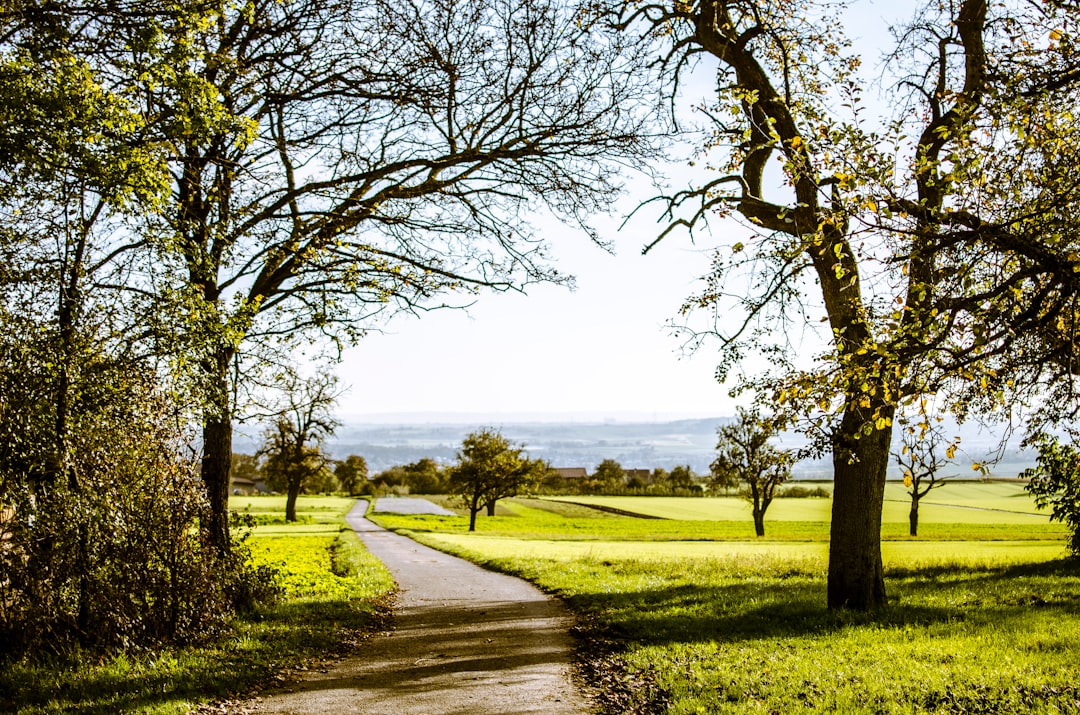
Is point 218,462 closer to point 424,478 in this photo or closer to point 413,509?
point 413,509

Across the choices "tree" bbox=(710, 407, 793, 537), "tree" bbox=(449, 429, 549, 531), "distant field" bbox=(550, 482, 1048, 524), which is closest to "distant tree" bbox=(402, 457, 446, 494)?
"distant field" bbox=(550, 482, 1048, 524)

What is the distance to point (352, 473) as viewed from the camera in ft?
350

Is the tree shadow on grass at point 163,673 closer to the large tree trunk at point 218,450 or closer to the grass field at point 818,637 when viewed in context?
the large tree trunk at point 218,450

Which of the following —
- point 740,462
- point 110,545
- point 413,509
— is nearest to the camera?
point 110,545

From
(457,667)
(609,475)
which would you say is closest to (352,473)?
(609,475)

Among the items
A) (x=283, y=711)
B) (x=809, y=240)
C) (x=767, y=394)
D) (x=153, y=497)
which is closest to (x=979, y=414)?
(x=767, y=394)

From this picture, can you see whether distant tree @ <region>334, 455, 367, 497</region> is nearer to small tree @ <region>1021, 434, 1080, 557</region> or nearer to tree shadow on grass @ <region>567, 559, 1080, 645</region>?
small tree @ <region>1021, 434, 1080, 557</region>

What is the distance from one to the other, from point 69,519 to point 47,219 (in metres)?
3.94

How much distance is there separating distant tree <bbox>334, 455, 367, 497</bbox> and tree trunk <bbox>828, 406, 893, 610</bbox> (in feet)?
313

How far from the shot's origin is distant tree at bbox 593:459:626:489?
12102 centimetres

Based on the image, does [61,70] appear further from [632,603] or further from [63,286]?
[632,603]

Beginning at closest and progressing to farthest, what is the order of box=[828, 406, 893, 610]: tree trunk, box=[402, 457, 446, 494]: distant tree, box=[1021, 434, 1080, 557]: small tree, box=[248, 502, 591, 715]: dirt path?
box=[248, 502, 591, 715]: dirt path, box=[828, 406, 893, 610]: tree trunk, box=[1021, 434, 1080, 557]: small tree, box=[402, 457, 446, 494]: distant tree

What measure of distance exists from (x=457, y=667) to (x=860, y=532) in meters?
7.33

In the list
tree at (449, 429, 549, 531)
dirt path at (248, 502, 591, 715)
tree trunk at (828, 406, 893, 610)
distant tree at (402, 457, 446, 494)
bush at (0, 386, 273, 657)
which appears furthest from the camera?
distant tree at (402, 457, 446, 494)
